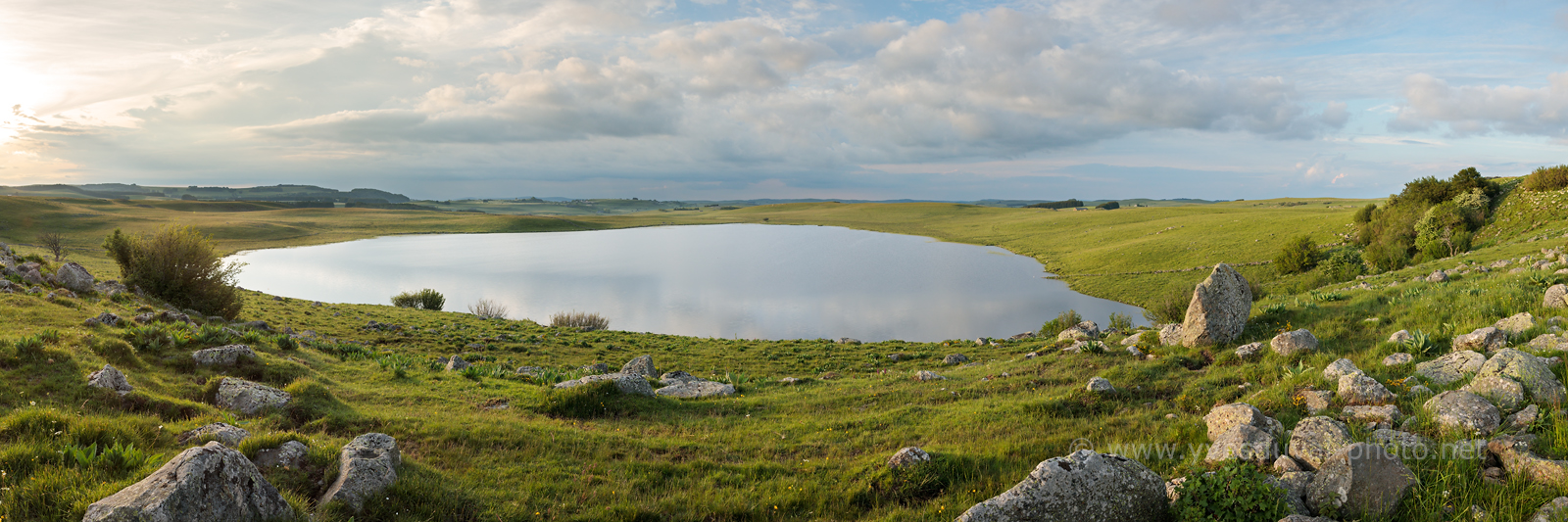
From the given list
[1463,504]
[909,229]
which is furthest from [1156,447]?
[909,229]

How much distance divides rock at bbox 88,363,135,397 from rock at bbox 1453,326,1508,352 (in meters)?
22.0

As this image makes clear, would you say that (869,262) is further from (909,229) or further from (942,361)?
(909,229)

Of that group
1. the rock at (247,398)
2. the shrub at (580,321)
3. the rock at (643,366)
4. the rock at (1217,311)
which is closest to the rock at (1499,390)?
the rock at (1217,311)

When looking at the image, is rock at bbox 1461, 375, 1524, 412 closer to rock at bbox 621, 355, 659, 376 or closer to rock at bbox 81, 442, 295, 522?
rock at bbox 81, 442, 295, 522

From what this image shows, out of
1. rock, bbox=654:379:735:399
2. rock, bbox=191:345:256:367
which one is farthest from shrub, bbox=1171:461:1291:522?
rock, bbox=191:345:256:367

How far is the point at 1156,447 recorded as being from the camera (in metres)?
8.45

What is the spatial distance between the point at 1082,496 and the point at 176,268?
3397 centimetres

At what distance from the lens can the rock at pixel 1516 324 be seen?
32.8 feet

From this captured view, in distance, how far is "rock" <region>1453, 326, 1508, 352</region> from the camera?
9.71 m

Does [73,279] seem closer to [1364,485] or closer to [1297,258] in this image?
[1364,485]

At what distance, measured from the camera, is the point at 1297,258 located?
4303 centimetres

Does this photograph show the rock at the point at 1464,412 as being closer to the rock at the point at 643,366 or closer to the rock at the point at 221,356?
the rock at the point at 643,366

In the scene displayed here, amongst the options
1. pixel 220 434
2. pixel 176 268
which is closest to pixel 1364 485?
pixel 220 434

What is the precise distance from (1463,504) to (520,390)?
1525 cm
